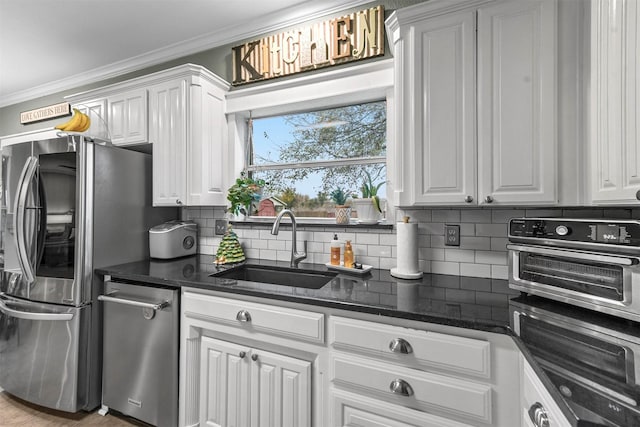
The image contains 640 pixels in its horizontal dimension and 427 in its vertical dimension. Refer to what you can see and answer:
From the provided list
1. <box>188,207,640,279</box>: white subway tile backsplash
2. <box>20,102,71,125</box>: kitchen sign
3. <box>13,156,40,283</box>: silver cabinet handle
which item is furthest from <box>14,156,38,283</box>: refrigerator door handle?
<box>20,102,71,125</box>: kitchen sign

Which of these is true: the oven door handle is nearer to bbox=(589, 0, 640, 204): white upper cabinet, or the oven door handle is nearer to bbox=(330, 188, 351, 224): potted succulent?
bbox=(589, 0, 640, 204): white upper cabinet

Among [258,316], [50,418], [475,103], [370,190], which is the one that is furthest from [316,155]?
[50,418]

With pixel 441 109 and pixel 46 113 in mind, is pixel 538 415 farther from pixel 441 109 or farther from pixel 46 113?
pixel 46 113

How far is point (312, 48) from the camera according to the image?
207 cm

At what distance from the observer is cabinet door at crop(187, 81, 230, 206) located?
211cm

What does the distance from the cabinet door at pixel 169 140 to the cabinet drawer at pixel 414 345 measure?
1.56m

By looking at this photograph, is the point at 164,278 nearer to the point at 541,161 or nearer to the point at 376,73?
the point at 376,73

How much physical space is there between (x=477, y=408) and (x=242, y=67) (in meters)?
2.51

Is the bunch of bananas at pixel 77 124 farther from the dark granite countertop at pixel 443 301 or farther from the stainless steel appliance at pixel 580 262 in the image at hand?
the stainless steel appliance at pixel 580 262

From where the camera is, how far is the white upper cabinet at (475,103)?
1249 millimetres

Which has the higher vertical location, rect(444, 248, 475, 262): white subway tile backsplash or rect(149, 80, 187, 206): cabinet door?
rect(149, 80, 187, 206): cabinet door

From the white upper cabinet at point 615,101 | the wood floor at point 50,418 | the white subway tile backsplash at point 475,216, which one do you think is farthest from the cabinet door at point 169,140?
the white upper cabinet at point 615,101

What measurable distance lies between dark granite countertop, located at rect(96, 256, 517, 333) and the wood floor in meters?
0.89

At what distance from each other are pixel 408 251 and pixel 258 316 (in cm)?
85
